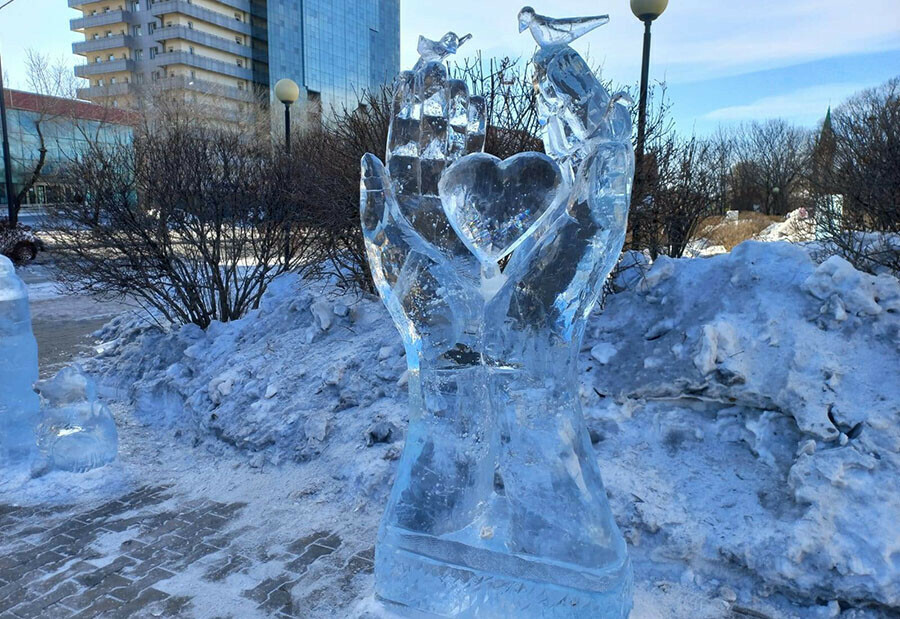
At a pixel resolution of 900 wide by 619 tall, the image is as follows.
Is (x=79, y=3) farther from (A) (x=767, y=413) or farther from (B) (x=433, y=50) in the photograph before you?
(A) (x=767, y=413)

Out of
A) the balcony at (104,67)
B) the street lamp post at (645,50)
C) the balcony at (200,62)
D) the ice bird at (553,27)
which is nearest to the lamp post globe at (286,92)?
the street lamp post at (645,50)

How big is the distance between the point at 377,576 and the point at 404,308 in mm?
1138

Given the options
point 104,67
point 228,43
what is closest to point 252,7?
point 228,43

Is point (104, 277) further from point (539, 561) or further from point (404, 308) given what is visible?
point (539, 561)

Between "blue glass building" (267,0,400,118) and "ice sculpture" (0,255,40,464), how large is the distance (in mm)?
46482

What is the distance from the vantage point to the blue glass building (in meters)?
52.0

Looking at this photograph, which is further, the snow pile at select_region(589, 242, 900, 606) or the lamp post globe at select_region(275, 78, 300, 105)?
the lamp post globe at select_region(275, 78, 300, 105)

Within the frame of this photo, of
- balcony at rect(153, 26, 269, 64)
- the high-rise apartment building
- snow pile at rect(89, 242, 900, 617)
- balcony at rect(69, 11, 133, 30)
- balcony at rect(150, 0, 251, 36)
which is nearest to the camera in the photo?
snow pile at rect(89, 242, 900, 617)

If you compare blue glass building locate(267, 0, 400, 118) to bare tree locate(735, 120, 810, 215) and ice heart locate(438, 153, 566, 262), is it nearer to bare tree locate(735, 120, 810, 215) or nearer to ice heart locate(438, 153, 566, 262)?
bare tree locate(735, 120, 810, 215)

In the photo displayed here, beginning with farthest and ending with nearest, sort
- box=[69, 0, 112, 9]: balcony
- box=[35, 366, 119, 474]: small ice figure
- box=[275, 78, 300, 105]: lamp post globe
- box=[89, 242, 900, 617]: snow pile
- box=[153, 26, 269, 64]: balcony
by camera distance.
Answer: box=[69, 0, 112, 9]: balcony < box=[153, 26, 269, 64]: balcony < box=[275, 78, 300, 105]: lamp post globe < box=[35, 366, 119, 474]: small ice figure < box=[89, 242, 900, 617]: snow pile

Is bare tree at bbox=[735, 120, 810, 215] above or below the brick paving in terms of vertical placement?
above

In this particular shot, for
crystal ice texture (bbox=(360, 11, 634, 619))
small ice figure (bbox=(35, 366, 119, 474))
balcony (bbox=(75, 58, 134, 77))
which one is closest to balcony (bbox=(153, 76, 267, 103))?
balcony (bbox=(75, 58, 134, 77))

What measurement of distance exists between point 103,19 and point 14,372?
5623 centimetres

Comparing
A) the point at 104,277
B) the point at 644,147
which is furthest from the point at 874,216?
the point at 104,277
